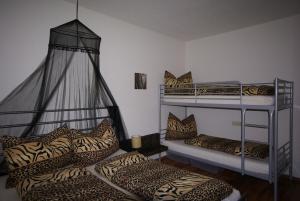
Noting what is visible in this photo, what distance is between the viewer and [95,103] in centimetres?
264

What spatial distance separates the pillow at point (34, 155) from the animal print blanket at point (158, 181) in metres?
0.44

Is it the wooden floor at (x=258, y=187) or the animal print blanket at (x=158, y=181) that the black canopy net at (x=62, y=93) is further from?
the wooden floor at (x=258, y=187)

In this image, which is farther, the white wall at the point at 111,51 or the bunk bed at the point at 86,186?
the white wall at the point at 111,51

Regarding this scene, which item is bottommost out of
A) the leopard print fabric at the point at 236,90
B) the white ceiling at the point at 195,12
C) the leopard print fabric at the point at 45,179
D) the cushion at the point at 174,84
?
the leopard print fabric at the point at 45,179

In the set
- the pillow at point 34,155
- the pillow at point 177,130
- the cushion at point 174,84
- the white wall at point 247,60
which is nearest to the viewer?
the pillow at point 34,155

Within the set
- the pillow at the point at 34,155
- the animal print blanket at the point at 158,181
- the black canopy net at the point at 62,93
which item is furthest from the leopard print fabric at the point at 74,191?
the black canopy net at the point at 62,93

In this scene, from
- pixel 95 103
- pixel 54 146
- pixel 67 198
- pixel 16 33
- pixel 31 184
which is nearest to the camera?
pixel 67 198

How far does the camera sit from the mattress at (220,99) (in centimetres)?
266

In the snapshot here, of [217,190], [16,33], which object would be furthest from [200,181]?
[16,33]

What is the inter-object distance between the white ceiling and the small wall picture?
3.13ft

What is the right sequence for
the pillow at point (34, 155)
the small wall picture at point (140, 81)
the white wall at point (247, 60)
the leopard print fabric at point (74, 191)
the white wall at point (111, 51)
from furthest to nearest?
the small wall picture at point (140, 81), the white wall at point (247, 60), the white wall at point (111, 51), the pillow at point (34, 155), the leopard print fabric at point (74, 191)

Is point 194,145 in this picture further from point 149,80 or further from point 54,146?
point 54,146

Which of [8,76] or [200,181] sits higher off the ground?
[8,76]

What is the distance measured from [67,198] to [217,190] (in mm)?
1239
